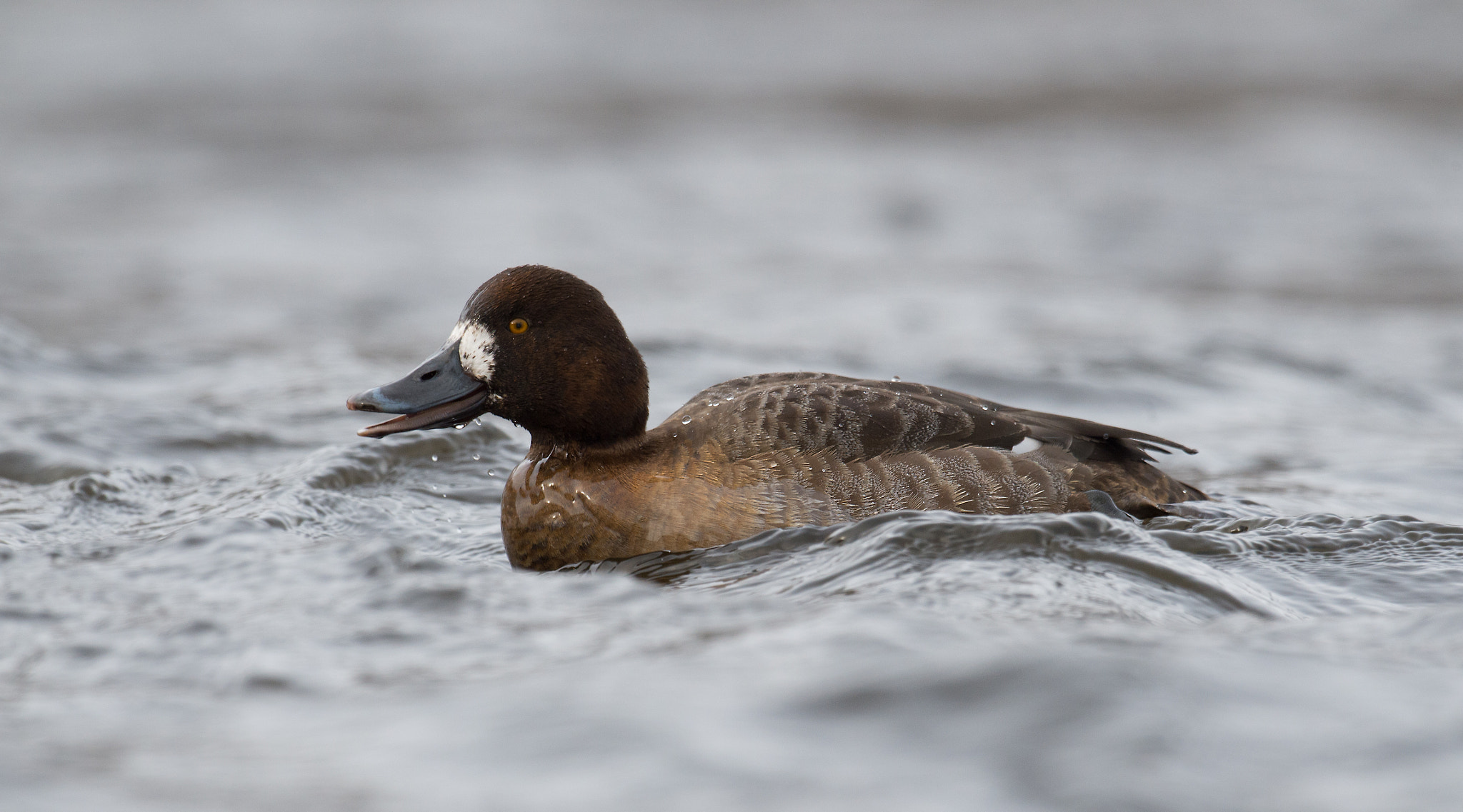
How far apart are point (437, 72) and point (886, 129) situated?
661 cm

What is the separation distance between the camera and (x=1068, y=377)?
30.0 feet

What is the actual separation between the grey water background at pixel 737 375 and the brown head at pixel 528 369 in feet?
1.80

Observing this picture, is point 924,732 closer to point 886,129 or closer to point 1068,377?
point 1068,377

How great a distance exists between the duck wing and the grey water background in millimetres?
355

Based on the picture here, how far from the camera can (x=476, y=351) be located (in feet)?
17.3

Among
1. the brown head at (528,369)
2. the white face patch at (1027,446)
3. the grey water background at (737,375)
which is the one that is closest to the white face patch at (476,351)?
the brown head at (528,369)

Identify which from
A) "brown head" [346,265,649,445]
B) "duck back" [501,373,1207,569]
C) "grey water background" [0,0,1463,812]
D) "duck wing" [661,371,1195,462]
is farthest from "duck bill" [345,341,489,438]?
"duck wing" [661,371,1195,462]

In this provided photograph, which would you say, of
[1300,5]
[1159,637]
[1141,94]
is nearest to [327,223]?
[1141,94]

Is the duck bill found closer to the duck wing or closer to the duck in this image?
the duck

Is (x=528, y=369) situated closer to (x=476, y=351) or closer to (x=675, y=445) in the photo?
(x=476, y=351)

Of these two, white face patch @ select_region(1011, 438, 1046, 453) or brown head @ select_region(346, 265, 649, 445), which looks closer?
brown head @ select_region(346, 265, 649, 445)

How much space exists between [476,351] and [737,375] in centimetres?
Answer: 394

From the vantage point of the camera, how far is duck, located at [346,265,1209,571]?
5.14 m

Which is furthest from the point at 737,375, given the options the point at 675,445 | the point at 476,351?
the point at 476,351
